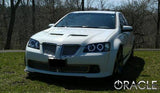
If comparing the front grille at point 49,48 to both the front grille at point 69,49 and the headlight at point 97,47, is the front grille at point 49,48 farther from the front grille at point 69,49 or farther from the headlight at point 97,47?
the headlight at point 97,47

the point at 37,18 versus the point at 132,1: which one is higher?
the point at 132,1

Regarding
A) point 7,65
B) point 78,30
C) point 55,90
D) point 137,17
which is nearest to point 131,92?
point 55,90

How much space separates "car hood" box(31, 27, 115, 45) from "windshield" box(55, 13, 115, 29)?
0.39 m

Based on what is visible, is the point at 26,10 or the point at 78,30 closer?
the point at 78,30

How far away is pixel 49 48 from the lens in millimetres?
4262

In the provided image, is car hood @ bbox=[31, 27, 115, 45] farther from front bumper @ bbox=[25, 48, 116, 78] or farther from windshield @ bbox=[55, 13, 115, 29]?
windshield @ bbox=[55, 13, 115, 29]

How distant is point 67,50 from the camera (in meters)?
4.13

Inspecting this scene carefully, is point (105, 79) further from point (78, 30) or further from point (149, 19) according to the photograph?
point (149, 19)

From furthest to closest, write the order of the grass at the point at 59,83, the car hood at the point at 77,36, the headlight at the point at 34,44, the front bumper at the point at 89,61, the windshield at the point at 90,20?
the windshield at the point at 90,20 → the headlight at the point at 34,44 → the car hood at the point at 77,36 → the front bumper at the point at 89,61 → the grass at the point at 59,83

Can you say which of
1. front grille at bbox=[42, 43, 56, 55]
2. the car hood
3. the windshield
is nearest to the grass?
front grille at bbox=[42, 43, 56, 55]

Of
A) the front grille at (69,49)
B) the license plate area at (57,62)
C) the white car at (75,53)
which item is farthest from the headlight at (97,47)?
the license plate area at (57,62)

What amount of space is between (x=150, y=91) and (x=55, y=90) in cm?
161

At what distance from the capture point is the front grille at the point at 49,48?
4.20m

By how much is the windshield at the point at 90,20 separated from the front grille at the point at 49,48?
4.05 ft
